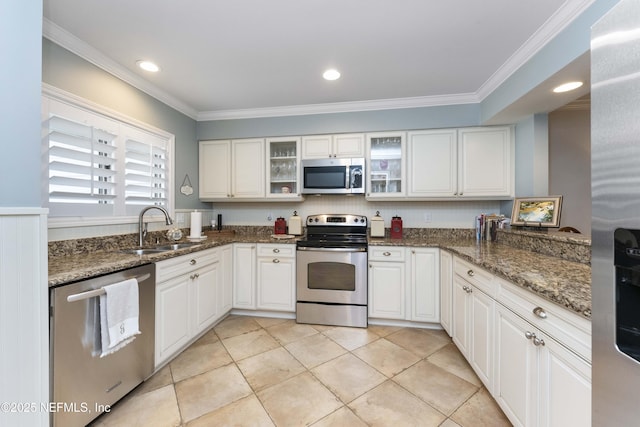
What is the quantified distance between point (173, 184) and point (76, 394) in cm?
204

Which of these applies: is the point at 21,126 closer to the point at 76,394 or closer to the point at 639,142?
the point at 76,394

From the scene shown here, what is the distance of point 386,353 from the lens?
2238mm

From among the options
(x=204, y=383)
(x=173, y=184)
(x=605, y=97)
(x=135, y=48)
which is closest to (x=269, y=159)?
(x=173, y=184)

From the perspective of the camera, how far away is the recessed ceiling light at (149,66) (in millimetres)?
2193

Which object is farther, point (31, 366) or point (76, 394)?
point (76, 394)

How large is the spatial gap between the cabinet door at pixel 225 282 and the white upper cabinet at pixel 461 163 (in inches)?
84.2

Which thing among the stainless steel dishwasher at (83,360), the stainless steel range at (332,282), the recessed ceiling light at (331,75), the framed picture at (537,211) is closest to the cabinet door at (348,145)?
Answer: the recessed ceiling light at (331,75)

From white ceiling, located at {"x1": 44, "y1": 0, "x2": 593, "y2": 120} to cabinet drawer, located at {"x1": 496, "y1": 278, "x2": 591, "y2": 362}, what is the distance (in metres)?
1.65

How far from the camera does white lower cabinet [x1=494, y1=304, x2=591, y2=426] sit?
97cm

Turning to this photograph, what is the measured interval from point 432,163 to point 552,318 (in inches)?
84.0

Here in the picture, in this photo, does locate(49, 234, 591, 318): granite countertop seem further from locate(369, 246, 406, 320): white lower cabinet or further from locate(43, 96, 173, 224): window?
locate(369, 246, 406, 320): white lower cabinet

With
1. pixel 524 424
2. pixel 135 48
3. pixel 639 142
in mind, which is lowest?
pixel 524 424

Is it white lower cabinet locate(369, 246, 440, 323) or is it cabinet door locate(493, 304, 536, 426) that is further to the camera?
white lower cabinet locate(369, 246, 440, 323)

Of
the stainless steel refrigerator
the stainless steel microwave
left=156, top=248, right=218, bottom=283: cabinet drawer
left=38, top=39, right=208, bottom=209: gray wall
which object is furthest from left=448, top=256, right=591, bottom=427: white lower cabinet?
left=38, top=39, right=208, bottom=209: gray wall
